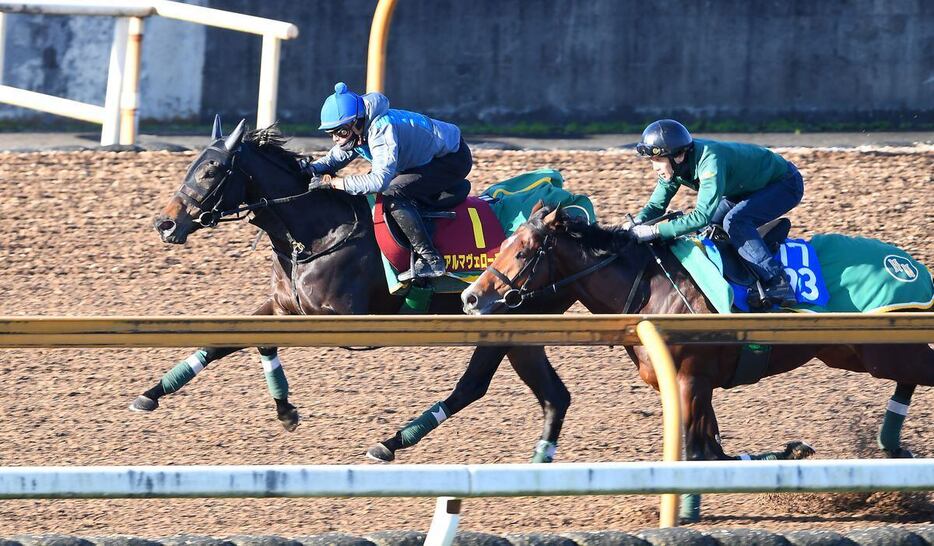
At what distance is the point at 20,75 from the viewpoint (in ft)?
42.9

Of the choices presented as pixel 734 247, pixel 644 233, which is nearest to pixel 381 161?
pixel 644 233

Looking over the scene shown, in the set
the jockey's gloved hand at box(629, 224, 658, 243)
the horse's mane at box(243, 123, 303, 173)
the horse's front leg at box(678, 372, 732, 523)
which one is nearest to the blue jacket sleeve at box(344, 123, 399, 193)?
the horse's mane at box(243, 123, 303, 173)

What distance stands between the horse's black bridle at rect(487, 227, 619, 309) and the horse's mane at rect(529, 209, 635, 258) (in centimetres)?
4

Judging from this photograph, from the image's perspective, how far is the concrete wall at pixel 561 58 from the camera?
13.0m

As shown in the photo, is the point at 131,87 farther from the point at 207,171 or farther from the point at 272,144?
the point at 207,171

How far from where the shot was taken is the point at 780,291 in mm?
6441

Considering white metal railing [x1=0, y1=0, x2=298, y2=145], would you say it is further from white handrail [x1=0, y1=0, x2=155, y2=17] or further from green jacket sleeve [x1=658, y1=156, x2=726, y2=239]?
green jacket sleeve [x1=658, y1=156, x2=726, y2=239]

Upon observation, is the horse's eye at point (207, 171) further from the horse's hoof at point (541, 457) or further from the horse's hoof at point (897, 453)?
the horse's hoof at point (897, 453)

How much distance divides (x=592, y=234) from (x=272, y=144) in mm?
1836

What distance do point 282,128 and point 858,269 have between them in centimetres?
727

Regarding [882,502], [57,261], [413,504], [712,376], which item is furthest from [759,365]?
[57,261]

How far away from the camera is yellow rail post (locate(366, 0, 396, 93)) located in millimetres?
10156

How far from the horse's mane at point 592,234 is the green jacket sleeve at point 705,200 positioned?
213mm

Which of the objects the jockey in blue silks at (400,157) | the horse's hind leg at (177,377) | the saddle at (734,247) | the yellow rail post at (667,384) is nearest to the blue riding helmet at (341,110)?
the jockey in blue silks at (400,157)
